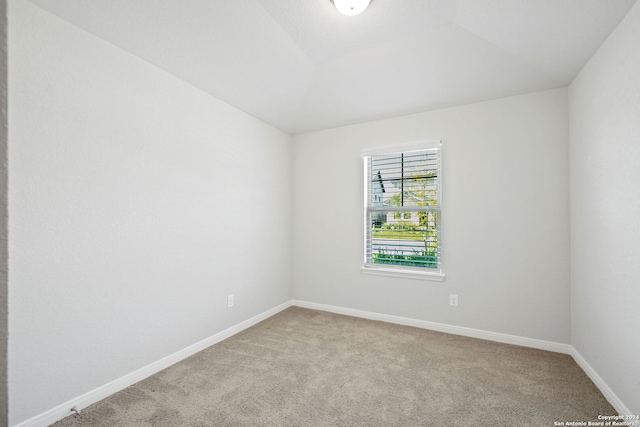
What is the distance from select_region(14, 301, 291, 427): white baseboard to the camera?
5.33 feet

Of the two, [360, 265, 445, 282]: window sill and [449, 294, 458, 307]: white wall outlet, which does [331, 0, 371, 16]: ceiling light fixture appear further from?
[449, 294, 458, 307]: white wall outlet

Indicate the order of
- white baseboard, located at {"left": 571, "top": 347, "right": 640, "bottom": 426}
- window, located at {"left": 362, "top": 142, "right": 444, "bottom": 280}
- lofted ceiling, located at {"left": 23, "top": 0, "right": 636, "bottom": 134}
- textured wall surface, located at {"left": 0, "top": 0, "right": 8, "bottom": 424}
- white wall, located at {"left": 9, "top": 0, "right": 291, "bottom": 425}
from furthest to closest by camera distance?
window, located at {"left": 362, "top": 142, "right": 444, "bottom": 280}
lofted ceiling, located at {"left": 23, "top": 0, "right": 636, "bottom": 134}
white baseboard, located at {"left": 571, "top": 347, "right": 640, "bottom": 426}
white wall, located at {"left": 9, "top": 0, "right": 291, "bottom": 425}
textured wall surface, located at {"left": 0, "top": 0, "right": 8, "bottom": 424}

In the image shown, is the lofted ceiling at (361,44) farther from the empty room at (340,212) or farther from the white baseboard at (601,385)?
the white baseboard at (601,385)

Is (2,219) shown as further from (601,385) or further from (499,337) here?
(499,337)

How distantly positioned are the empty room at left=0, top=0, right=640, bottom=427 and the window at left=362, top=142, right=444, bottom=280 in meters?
0.02

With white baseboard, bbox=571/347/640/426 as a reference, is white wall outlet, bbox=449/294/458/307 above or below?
above

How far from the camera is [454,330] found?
9.68ft

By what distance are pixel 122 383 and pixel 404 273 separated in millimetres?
2693

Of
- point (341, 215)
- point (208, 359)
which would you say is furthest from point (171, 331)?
point (341, 215)

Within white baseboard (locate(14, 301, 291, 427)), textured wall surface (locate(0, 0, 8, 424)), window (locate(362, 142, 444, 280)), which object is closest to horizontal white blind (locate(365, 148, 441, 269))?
window (locate(362, 142, 444, 280))

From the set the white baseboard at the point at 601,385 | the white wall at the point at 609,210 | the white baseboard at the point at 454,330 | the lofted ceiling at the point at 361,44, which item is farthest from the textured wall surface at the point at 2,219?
the white baseboard at the point at 454,330

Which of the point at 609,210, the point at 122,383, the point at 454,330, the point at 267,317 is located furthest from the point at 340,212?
the point at 122,383

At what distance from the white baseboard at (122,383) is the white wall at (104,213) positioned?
0.04 meters

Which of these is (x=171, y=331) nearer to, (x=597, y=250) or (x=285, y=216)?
(x=285, y=216)
